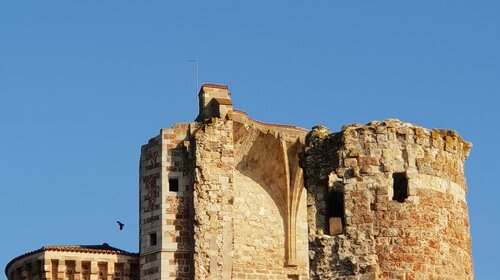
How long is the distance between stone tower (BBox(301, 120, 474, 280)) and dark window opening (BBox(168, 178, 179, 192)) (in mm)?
10379

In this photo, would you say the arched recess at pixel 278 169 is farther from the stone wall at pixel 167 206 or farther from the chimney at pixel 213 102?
the stone wall at pixel 167 206

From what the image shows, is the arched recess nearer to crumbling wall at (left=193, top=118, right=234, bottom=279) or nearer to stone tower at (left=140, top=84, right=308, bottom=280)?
stone tower at (left=140, top=84, right=308, bottom=280)

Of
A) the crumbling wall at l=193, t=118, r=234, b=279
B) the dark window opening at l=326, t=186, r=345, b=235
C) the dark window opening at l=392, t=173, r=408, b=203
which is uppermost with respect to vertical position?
the crumbling wall at l=193, t=118, r=234, b=279

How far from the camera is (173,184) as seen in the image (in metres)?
33.7

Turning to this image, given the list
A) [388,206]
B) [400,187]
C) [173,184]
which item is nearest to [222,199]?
[173,184]

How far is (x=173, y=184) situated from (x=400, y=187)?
11.5m

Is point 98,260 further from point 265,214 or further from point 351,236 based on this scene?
point 351,236

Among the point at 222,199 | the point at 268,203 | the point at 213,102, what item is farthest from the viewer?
the point at 268,203

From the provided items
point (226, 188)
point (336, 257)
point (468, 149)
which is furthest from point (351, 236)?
point (226, 188)

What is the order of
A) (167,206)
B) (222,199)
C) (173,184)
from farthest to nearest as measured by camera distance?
(173,184)
(167,206)
(222,199)

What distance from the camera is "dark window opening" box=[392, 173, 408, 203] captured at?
2284cm

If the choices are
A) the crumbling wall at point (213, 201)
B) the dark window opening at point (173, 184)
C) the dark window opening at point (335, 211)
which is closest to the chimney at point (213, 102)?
the crumbling wall at point (213, 201)

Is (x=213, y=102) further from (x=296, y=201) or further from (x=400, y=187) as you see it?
(x=400, y=187)

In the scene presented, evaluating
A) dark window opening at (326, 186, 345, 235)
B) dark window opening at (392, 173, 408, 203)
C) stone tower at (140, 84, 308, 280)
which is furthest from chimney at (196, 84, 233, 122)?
dark window opening at (392, 173, 408, 203)
